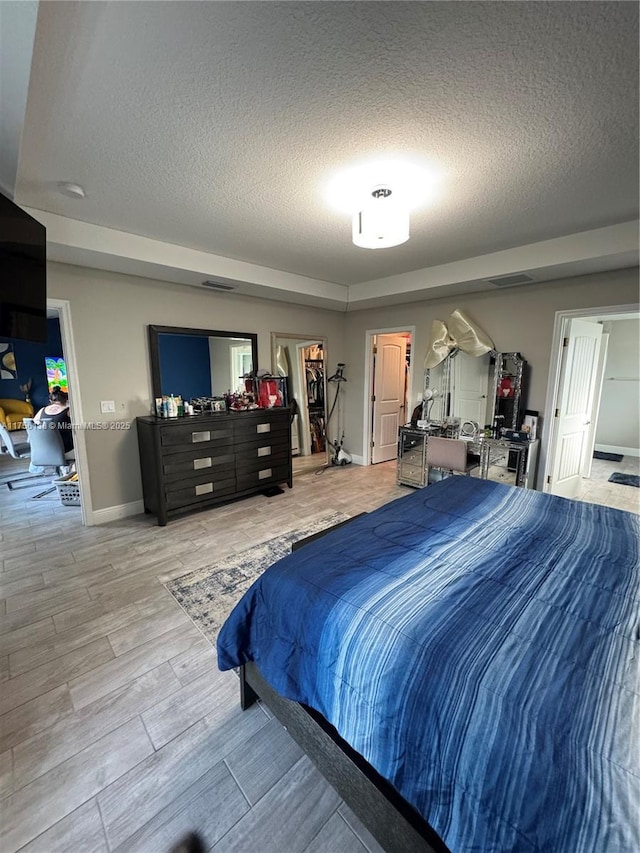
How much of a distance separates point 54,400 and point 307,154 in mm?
4624

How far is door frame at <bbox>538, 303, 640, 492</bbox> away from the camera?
3252mm

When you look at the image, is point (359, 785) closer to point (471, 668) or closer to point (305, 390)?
point (471, 668)


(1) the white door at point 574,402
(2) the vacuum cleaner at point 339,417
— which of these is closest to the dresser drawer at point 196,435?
(2) the vacuum cleaner at point 339,417

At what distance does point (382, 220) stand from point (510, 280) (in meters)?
2.08

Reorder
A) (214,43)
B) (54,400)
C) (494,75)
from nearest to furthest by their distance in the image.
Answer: (214,43) < (494,75) < (54,400)

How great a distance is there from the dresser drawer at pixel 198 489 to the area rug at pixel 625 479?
494 centimetres

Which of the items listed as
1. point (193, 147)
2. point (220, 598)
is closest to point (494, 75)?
point (193, 147)

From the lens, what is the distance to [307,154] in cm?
181

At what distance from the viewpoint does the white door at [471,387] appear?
158 inches

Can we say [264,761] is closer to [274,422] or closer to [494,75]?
[494,75]

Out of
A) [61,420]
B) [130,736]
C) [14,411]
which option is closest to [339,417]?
→ [61,420]

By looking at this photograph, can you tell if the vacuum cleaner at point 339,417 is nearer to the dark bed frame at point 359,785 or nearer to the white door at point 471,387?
the white door at point 471,387

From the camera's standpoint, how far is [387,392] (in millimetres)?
5512

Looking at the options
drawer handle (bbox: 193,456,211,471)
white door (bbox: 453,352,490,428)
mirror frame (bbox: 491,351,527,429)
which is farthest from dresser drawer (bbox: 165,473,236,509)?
mirror frame (bbox: 491,351,527,429)
